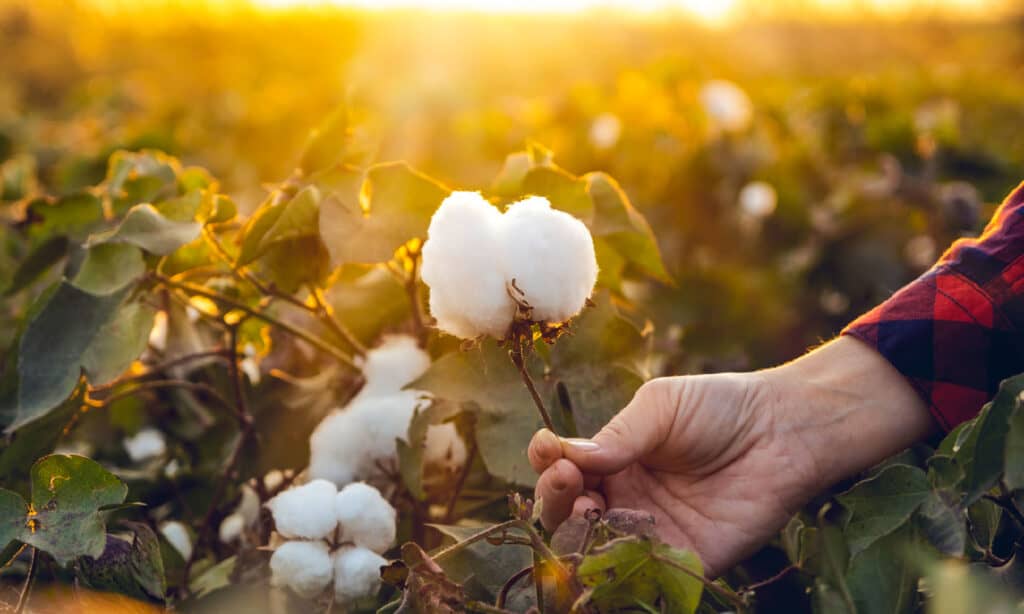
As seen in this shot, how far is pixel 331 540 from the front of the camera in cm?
97

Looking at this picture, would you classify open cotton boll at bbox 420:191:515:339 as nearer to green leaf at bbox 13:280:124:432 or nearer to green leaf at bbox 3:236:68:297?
green leaf at bbox 13:280:124:432

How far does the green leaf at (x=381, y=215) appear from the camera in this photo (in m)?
1.04

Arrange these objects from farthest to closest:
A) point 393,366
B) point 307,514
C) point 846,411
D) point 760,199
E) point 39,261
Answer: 1. point 760,199
2. point 39,261
3. point 393,366
4. point 846,411
5. point 307,514

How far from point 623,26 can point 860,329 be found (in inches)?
815

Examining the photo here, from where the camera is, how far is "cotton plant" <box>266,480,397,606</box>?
0.94 metres

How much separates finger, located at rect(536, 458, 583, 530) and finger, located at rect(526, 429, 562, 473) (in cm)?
1

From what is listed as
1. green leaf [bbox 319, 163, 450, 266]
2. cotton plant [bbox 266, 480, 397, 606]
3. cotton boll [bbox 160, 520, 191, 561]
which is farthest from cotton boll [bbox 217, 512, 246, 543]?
green leaf [bbox 319, 163, 450, 266]

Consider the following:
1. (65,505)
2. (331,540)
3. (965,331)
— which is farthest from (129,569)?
(965,331)

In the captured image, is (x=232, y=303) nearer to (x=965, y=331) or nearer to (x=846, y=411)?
(x=846, y=411)

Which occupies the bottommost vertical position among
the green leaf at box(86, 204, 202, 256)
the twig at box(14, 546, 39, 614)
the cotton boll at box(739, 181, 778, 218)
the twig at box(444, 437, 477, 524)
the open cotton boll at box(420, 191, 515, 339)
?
the cotton boll at box(739, 181, 778, 218)

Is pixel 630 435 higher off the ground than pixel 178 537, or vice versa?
pixel 630 435

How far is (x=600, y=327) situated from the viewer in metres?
1.07

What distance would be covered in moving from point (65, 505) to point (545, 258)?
1.56 ft

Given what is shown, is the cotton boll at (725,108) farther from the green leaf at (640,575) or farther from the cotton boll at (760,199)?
the green leaf at (640,575)
